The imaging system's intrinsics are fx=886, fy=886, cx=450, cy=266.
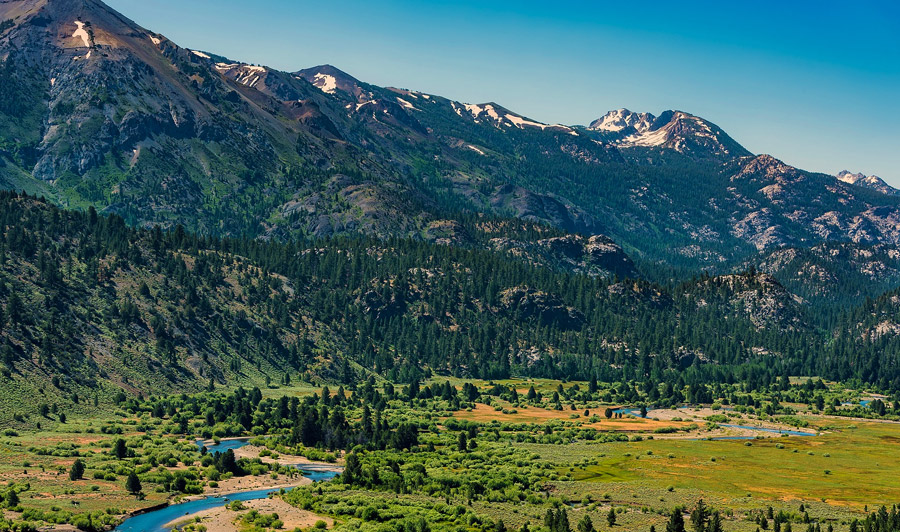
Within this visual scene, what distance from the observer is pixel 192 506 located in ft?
447

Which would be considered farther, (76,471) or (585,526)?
(76,471)

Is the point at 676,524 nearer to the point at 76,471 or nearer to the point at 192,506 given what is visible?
the point at 192,506

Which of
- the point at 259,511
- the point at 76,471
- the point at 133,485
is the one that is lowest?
the point at 259,511

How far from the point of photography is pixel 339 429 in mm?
195625

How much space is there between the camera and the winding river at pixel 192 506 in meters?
122

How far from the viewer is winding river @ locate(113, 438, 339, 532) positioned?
12238 centimetres

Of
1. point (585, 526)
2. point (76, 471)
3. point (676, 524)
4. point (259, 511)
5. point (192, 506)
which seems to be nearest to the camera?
point (676, 524)

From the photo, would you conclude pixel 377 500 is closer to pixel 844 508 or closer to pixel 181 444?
pixel 181 444

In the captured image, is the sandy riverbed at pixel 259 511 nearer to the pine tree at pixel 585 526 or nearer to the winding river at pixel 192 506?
the winding river at pixel 192 506

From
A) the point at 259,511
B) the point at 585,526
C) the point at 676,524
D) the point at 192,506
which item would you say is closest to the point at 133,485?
the point at 192,506

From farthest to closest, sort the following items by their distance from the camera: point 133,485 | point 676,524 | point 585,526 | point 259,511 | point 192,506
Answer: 1. point 133,485
2. point 192,506
3. point 259,511
4. point 585,526
5. point 676,524

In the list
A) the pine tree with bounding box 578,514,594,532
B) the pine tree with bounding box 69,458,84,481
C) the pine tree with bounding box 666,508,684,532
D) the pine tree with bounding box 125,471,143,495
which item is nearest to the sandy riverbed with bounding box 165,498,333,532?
the pine tree with bounding box 125,471,143,495

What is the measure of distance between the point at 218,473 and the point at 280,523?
34.2 meters

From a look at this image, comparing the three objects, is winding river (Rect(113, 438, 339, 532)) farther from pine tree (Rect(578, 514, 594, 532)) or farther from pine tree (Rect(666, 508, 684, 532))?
pine tree (Rect(666, 508, 684, 532))
